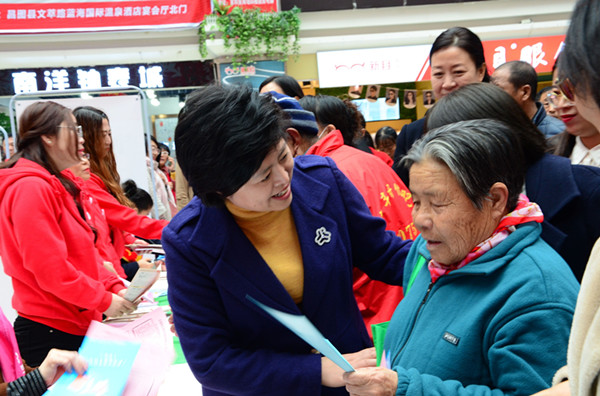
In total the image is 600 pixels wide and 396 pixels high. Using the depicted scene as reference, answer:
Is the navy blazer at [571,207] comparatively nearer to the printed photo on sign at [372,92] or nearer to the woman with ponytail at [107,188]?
the woman with ponytail at [107,188]

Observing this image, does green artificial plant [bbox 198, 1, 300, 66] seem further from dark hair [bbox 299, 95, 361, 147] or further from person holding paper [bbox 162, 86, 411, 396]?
person holding paper [bbox 162, 86, 411, 396]

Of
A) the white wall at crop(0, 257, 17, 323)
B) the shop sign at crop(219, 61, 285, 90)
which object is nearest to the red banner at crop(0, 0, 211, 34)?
the shop sign at crop(219, 61, 285, 90)

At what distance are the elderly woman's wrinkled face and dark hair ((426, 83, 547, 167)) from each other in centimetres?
25

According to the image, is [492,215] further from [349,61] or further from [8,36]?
[8,36]

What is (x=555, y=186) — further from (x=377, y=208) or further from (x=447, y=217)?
(x=377, y=208)

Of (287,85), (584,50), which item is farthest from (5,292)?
(584,50)

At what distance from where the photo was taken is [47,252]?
201cm

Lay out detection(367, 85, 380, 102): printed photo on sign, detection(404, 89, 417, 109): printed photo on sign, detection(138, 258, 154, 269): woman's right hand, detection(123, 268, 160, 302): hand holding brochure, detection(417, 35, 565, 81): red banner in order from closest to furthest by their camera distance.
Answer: detection(123, 268, 160, 302): hand holding brochure
detection(138, 258, 154, 269): woman's right hand
detection(417, 35, 565, 81): red banner
detection(367, 85, 380, 102): printed photo on sign
detection(404, 89, 417, 109): printed photo on sign

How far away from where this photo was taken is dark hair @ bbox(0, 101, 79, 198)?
2.27 m

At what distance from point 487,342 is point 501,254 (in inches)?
7.3

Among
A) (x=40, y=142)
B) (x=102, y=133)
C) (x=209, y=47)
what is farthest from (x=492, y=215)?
(x=209, y=47)

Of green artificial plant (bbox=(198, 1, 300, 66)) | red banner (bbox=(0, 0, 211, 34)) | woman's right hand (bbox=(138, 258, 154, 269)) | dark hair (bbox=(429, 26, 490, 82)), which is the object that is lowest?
woman's right hand (bbox=(138, 258, 154, 269))

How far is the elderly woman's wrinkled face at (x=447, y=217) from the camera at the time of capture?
1.09 metres

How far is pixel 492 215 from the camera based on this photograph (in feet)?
3.59
